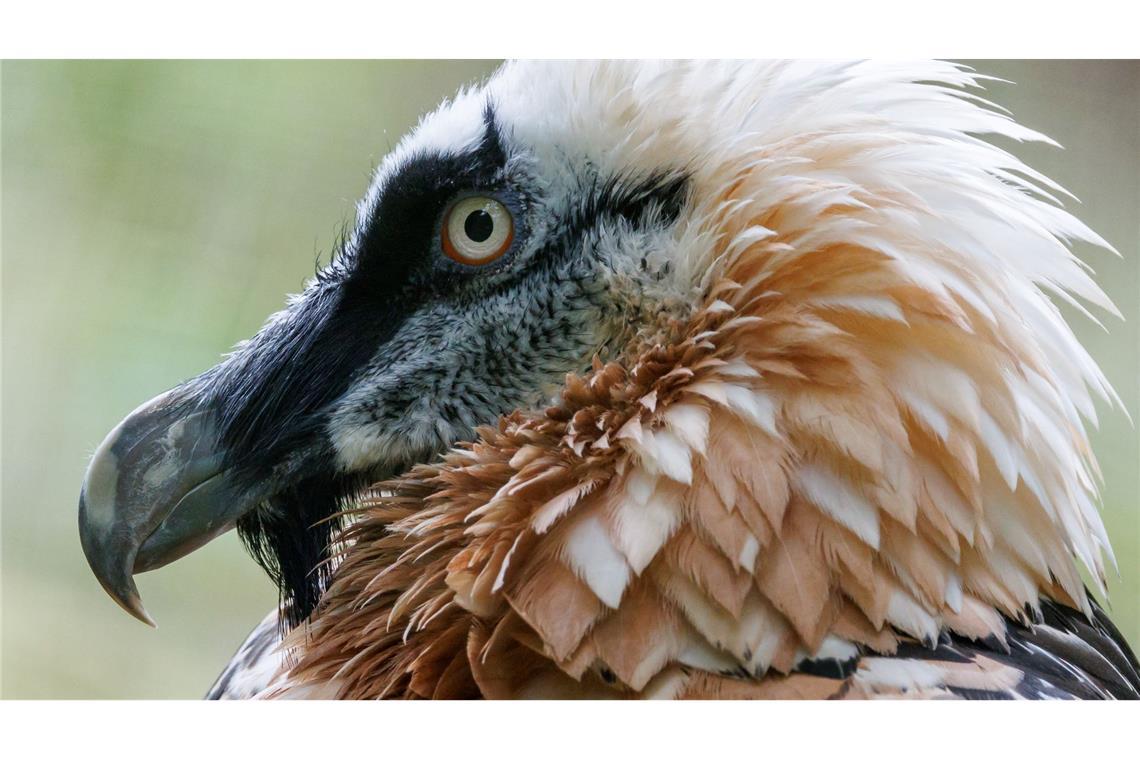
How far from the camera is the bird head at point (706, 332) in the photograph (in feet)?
3.66

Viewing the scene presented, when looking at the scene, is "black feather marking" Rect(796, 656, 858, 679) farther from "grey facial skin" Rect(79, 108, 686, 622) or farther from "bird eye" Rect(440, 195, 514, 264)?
"bird eye" Rect(440, 195, 514, 264)

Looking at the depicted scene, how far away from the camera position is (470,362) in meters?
1.25

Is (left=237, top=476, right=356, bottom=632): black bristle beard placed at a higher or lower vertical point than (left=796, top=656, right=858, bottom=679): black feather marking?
higher

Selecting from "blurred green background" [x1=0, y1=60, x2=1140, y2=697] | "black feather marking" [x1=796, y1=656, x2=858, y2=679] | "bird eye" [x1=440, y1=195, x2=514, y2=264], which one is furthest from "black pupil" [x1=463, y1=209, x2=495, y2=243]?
"black feather marking" [x1=796, y1=656, x2=858, y2=679]

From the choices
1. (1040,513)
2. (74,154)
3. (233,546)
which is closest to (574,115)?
(1040,513)

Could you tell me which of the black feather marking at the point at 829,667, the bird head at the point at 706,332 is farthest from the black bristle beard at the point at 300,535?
the black feather marking at the point at 829,667

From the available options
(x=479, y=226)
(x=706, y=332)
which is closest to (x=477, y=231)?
(x=479, y=226)

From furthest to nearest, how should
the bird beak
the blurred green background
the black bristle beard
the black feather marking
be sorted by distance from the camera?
the blurred green background, the black bristle beard, the bird beak, the black feather marking

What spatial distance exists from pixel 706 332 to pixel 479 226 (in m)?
0.32

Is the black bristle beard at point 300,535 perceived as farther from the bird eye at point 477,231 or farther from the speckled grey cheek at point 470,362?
the bird eye at point 477,231

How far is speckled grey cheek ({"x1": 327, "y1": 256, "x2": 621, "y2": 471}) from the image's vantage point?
1.23 metres

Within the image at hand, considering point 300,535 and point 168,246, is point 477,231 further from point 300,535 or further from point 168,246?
point 168,246

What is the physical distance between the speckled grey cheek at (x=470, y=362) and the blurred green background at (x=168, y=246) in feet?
1.13
